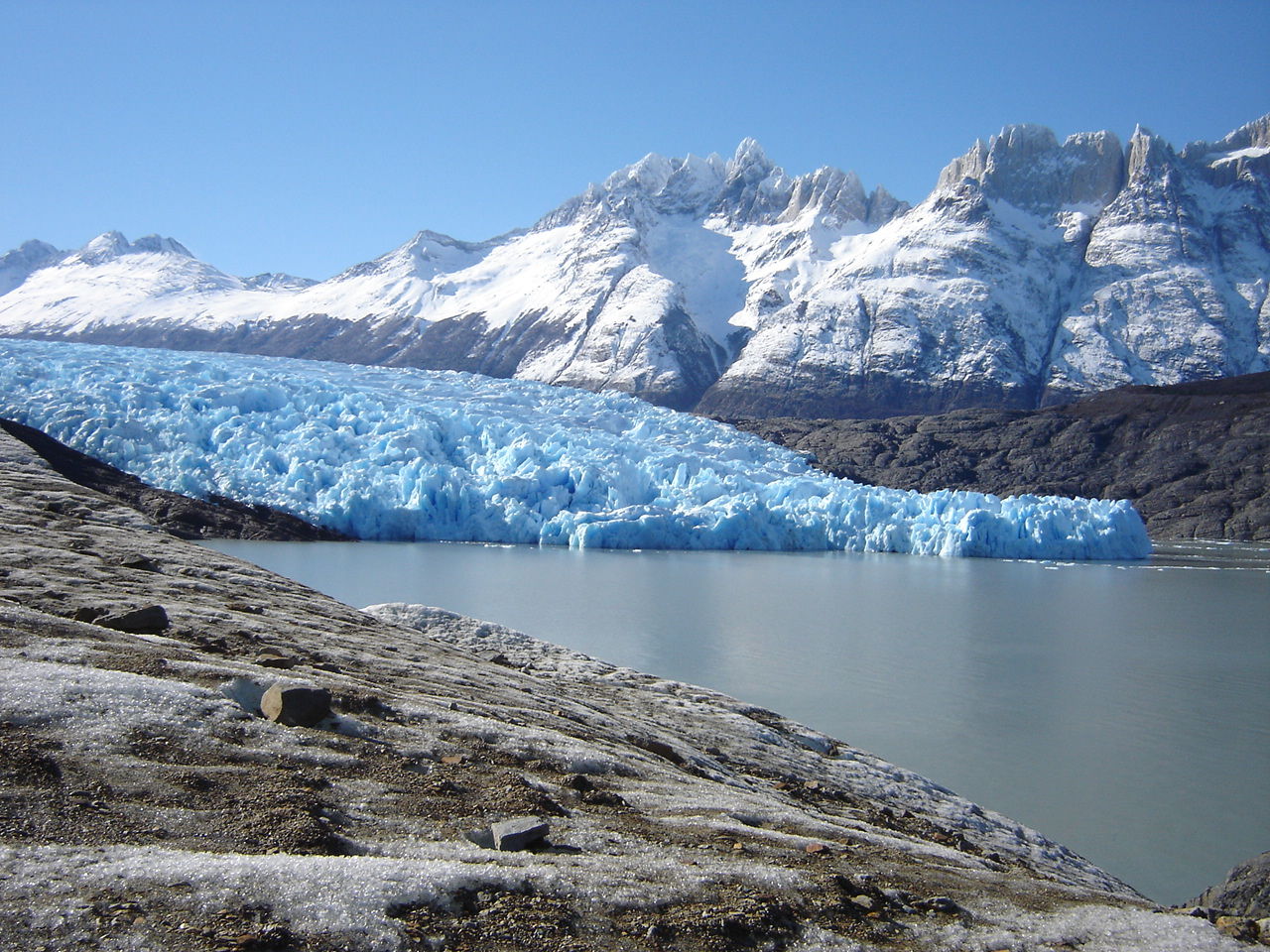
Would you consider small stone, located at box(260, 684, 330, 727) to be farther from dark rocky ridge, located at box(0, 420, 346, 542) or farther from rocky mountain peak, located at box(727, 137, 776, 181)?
rocky mountain peak, located at box(727, 137, 776, 181)

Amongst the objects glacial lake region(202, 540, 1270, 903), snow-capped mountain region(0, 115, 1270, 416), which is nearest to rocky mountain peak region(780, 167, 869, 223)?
snow-capped mountain region(0, 115, 1270, 416)

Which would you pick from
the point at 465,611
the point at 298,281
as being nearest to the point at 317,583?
the point at 465,611

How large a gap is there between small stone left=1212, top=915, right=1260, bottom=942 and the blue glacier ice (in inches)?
835

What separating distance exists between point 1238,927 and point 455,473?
73.1ft

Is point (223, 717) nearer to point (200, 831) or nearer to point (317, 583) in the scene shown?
point (200, 831)

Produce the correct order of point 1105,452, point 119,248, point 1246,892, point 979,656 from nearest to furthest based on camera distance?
point 1246,892 < point 979,656 < point 1105,452 < point 119,248

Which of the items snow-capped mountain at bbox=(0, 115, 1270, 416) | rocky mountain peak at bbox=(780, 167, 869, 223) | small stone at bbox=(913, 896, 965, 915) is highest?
rocky mountain peak at bbox=(780, 167, 869, 223)

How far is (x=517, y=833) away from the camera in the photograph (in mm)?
2748

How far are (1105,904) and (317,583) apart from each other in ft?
42.1

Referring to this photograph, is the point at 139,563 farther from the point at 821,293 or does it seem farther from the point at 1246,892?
the point at 821,293

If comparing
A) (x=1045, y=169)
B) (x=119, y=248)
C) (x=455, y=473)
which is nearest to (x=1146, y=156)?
(x=1045, y=169)

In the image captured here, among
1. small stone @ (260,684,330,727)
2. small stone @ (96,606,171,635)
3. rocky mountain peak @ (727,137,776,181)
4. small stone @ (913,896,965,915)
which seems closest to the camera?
small stone @ (913,896,965,915)

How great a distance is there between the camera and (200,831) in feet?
7.95

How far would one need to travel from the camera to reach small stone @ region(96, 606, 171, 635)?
4262 mm
